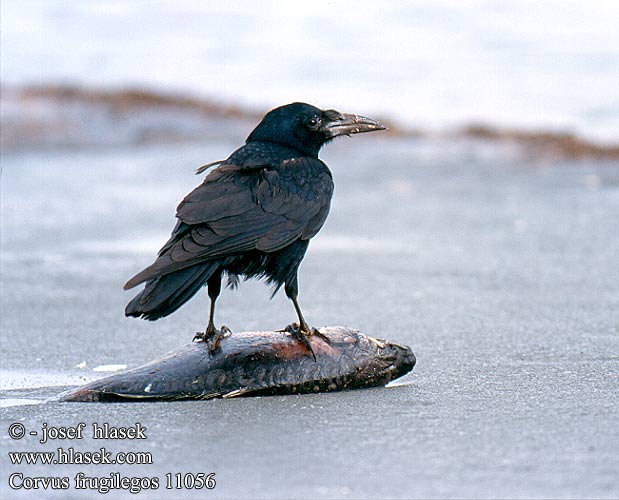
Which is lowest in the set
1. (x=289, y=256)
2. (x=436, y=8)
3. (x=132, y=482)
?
(x=132, y=482)

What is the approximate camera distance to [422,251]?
295 inches

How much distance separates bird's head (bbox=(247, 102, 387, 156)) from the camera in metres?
5.11

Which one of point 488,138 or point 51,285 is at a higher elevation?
point 488,138

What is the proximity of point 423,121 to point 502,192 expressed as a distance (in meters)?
5.37

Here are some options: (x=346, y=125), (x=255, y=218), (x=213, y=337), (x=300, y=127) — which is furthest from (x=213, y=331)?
(x=346, y=125)

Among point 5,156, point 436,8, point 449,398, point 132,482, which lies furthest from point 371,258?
point 436,8

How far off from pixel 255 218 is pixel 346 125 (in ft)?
3.08

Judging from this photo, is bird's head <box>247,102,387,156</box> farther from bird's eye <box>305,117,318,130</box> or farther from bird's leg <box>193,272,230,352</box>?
bird's leg <box>193,272,230,352</box>

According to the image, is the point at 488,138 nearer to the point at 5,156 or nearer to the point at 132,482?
the point at 5,156

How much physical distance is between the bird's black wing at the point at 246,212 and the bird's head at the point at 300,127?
→ 146 millimetres

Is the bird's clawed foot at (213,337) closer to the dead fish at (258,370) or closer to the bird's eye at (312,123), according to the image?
the dead fish at (258,370)

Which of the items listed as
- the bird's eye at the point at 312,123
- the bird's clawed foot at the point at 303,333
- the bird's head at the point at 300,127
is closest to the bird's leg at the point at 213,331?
the bird's clawed foot at the point at 303,333

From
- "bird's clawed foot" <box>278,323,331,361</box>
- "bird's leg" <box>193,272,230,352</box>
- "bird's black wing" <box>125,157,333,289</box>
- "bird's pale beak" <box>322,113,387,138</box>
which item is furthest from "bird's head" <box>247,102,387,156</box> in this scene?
"bird's clawed foot" <box>278,323,331,361</box>

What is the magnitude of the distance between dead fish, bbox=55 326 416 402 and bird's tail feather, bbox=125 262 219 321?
263 millimetres
